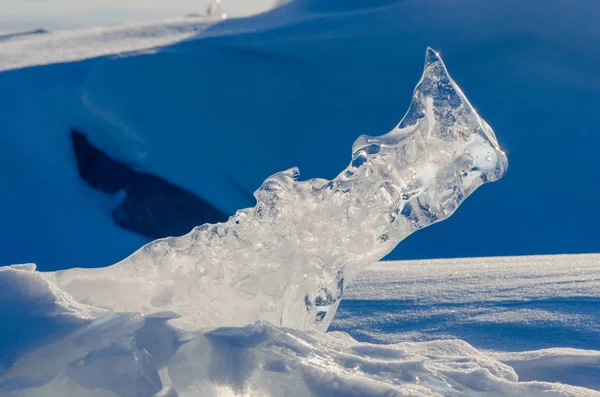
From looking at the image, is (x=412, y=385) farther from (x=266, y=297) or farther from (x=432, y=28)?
(x=432, y=28)

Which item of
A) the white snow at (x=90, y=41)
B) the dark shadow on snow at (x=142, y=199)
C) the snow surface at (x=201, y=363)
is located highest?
the white snow at (x=90, y=41)

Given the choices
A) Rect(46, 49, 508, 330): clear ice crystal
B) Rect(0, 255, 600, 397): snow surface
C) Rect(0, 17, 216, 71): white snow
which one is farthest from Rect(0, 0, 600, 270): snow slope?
Rect(0, 255, 600, 397): snow surface

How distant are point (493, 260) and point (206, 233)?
1.73 metres

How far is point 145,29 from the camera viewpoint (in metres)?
7.07

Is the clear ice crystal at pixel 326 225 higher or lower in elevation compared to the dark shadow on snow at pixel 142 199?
higher

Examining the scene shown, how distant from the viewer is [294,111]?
590 centimetres

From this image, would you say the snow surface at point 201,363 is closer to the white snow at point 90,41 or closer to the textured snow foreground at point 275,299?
the textured snow foreground at point 275,299

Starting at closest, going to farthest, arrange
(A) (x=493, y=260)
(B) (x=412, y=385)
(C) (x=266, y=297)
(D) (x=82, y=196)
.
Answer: (B) (x=412, y=385) < (C) (x=266, y=297) < (A) (x=493, y=260) < (D) (x=82, y=196)

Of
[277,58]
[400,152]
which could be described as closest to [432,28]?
[277,58]

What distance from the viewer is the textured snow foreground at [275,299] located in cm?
125

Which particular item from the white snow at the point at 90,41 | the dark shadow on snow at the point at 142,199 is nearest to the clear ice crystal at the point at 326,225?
the dark shadow on snow at the point at 142,199

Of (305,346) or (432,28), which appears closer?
(305,346)

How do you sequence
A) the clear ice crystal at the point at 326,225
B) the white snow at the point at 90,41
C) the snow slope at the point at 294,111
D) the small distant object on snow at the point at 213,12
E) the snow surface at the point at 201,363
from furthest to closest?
the small distant object on snow at the point at 213,12 → the white snow at the point at 90,41 → the snow slope at the point at 294,111 → the clear ice crystal at the point at 326,225 → the snow surface at the point at 201,363

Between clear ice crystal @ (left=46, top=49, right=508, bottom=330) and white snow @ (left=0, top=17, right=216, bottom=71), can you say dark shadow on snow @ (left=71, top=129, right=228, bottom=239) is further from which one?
clear ice crystal @ (left=46, top=49, right=508, bottom=330)
